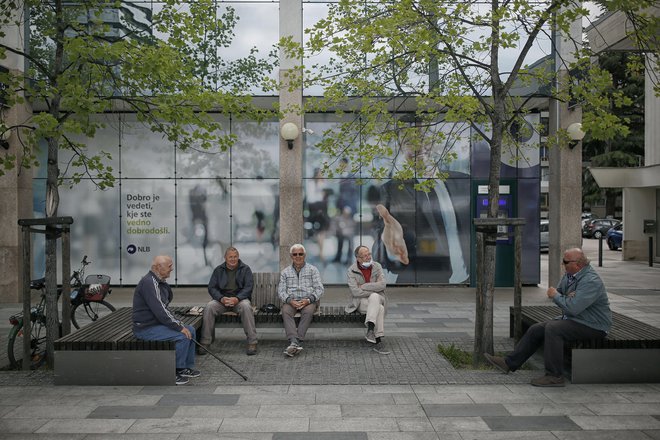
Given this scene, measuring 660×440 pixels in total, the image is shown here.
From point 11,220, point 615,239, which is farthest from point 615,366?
point 615,239

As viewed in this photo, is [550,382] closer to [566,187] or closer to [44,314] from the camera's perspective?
[44,314]

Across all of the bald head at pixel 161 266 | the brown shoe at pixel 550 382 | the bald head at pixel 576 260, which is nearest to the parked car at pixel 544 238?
the bald head at pixel 576 260

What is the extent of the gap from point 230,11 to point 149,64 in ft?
24.3

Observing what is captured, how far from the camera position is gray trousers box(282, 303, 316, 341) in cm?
848

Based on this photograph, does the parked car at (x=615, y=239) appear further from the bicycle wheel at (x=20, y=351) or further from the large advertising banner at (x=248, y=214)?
the bicycle wheel at (x=20, y=351)

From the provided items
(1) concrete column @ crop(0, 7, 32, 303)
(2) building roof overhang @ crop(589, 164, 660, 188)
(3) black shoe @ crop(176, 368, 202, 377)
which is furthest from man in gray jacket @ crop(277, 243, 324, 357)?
(2) building roof overhang @ crop(589, 164, 660, 188)

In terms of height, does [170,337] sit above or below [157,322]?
below

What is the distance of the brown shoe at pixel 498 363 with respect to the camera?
7.40 m

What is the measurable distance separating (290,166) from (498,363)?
7.34m

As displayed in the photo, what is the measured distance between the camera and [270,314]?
29.4ft

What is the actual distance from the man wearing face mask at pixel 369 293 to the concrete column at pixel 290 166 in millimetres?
4653

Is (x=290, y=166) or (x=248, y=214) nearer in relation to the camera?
(x=290, y=166)

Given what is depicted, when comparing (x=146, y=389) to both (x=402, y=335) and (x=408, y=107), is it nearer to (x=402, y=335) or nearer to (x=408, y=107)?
(x=402, y=335)

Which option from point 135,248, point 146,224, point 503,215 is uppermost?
point 503,215
